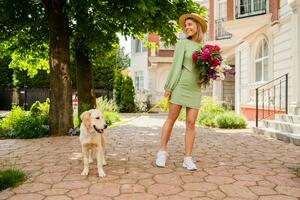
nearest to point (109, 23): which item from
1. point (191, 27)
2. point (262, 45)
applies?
point (191, 27)

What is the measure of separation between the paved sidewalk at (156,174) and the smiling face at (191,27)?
6.59 feet

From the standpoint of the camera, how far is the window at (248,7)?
14019 mm

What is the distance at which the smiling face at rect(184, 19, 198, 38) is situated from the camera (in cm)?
527

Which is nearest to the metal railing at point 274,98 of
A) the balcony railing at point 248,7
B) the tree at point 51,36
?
the balcony railing at point 248,7

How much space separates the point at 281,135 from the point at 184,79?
4777 mm

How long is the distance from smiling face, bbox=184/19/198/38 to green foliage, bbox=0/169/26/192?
307cm

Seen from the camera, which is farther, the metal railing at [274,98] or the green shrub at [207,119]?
the green shrub at [207,119]

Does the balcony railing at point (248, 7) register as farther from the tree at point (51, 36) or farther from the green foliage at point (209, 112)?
the tree at point (51, 36)

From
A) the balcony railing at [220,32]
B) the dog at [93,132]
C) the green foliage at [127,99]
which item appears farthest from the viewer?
the green foliage at [127,99]

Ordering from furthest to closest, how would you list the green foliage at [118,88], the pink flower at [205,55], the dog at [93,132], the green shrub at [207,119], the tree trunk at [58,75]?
the green foliage at [118,88] → the green shrub at [207,119] → the tree trunk at [58,75] → the pink flower at [205,55] → the dog at [93,132]

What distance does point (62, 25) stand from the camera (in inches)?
388

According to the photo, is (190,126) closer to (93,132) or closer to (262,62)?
(93,132)

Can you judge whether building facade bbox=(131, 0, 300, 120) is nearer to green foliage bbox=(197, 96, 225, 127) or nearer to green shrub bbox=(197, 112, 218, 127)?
green foliage bbox=(197, 96, 225, 127)

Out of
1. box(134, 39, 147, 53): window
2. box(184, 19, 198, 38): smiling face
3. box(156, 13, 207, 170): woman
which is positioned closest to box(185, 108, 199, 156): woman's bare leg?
box(156, 13, 207, 170): woman
